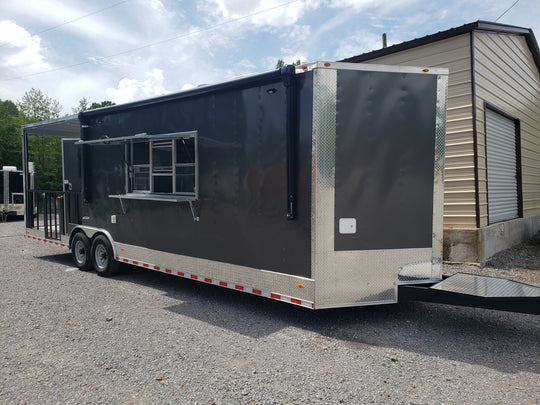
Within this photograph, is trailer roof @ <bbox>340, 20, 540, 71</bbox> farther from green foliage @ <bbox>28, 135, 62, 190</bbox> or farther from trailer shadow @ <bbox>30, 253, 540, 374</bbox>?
green foliage @ <bbox>28, 135, 62, 190</bbox>

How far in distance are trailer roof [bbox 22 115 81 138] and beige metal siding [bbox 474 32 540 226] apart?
7.91 metres

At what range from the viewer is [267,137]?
4.54m

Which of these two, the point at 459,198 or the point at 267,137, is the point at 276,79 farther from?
the point at 459,198

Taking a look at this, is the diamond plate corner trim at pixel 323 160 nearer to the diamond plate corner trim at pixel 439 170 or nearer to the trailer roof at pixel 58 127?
the diamond plate corner trim at pixel 439 170

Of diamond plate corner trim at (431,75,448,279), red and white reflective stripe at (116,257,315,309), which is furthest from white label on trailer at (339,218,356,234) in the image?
diamond plate corner trim at (431,75,448,279)

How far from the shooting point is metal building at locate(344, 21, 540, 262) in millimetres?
7398

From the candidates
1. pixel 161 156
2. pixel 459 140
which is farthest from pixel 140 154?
pixel 459 140

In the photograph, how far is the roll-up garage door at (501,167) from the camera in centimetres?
840

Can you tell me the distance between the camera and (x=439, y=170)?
4480 millimetres

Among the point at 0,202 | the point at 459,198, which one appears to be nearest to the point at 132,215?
the point at 459,198

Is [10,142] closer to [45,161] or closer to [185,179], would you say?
[45,161]

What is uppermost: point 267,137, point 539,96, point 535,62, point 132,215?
point 535,62

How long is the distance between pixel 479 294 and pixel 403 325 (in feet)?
3.00

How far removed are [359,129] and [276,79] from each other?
3.66 ft
